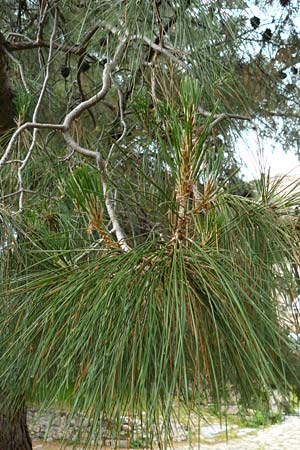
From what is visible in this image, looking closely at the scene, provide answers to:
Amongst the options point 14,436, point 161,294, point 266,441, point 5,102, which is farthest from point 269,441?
point 161,294

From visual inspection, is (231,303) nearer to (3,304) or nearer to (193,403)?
(193,403)

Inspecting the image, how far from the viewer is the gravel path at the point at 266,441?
13.1 ft

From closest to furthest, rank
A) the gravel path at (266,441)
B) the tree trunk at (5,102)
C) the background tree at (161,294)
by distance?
the background tree at (161,294)
the tree trunk at (5,102)
the gravel path at (266,441)

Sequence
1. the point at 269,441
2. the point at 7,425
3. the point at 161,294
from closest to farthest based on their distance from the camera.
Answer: the point at 161,294 → the point at 7,425 → the point at 269,441

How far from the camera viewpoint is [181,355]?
0.44m

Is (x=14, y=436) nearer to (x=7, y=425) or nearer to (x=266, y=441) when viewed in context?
(x=7, y=425)

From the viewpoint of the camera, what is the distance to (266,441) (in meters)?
4.23

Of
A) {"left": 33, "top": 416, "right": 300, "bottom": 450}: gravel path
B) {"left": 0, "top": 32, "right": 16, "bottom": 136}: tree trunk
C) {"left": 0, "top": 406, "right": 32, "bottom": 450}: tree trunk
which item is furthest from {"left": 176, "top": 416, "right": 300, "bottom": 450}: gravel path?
{"left": 0, "top": 32, "right": 16, "bottom": 136}: tree trunk

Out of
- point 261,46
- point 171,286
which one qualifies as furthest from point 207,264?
point 261,46

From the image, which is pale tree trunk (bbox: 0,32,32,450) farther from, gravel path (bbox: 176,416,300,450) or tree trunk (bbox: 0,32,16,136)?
gravel path (bbox: 176,416,300,450)

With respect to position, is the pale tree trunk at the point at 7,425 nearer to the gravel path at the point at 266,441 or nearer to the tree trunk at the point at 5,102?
the tree trunk at the point at 5,102

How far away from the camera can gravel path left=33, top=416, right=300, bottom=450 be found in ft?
13.1

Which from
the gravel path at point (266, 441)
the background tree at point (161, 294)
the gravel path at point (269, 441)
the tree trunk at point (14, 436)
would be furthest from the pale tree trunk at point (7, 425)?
the gravel path at point (269, 441)

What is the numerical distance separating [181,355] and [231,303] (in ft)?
0.18
